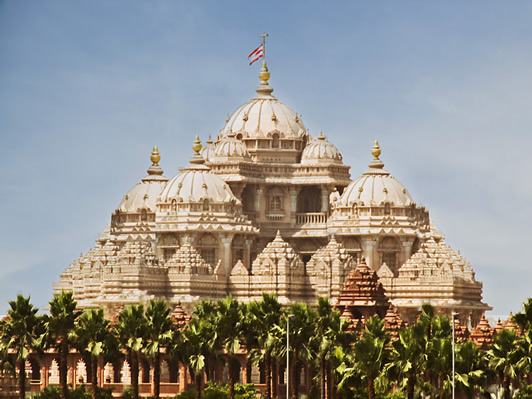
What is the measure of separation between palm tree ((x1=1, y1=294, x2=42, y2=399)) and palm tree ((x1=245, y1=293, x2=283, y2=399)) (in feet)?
42.0

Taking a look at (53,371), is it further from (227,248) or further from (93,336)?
(93,336)

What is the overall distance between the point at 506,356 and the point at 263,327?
49.3 feet

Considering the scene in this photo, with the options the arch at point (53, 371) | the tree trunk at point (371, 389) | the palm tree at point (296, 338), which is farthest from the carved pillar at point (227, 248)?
the tree trunk at point (371, 389)

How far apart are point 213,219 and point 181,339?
4936cm

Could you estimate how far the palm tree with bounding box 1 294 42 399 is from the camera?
147000 mm

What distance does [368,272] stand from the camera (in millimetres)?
178000

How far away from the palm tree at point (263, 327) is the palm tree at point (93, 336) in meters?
8.70

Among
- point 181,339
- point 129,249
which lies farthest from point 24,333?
point 129,249

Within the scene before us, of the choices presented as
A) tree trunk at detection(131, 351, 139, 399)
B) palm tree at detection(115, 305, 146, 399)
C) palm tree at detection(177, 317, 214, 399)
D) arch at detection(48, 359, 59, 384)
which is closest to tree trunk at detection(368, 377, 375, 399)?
palm tree at detection(177, 317, 214, 399)

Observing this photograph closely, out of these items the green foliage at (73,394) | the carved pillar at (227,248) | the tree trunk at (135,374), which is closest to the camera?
the tree trunk at (135,374)

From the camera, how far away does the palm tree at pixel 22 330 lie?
147 metres

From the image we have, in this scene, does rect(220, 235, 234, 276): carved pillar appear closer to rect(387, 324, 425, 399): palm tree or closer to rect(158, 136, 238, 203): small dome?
rect(158, 136, 238, 203): small dome

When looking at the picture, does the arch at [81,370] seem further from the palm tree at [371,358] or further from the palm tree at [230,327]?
the palm tree at [371,358]

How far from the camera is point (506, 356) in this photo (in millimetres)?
139500
